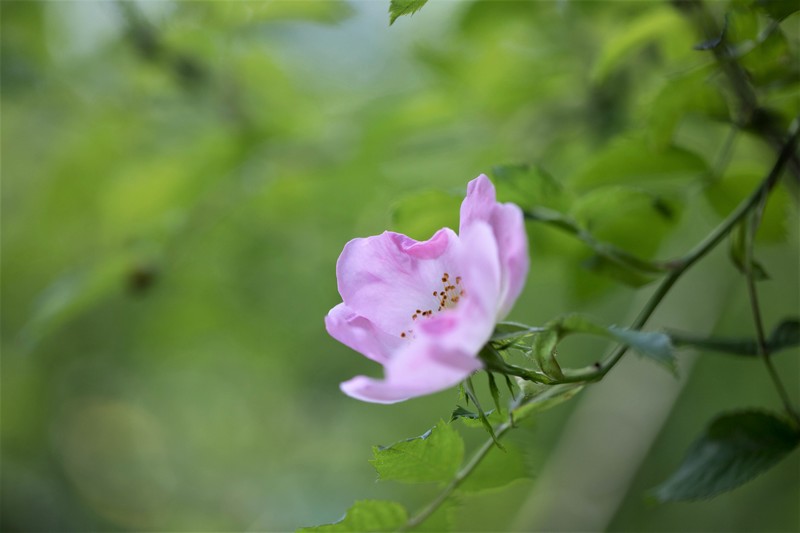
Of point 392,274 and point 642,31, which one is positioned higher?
Result: point 642,31

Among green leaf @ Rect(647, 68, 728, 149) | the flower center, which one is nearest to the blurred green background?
green leaf @ Rect(647, 68, 728, 149)

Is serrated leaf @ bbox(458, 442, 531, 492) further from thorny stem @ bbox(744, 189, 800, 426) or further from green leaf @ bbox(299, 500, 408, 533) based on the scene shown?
thorny stem @ bbox(744, 189, 800, 426)

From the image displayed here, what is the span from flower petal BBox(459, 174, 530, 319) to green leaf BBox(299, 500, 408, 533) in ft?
0.50

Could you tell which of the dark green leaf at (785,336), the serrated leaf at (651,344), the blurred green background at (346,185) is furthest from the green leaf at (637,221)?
the serrated leaf at (651,344)

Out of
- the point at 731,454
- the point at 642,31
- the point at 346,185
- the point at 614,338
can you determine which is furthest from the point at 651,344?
the point at 346,185

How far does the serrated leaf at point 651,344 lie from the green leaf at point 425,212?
0.67 ft

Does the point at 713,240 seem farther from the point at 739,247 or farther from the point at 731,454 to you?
the point at 731,454

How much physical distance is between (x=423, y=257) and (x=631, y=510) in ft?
5.53

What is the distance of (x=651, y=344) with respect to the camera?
324 mm

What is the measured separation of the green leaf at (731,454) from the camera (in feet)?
1.61

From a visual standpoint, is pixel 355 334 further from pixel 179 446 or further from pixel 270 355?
pixel 179 446

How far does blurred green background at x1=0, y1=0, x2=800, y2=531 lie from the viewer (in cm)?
65

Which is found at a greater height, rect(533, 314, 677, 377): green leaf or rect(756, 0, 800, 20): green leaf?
rect(756, 0, 800, 20): green leaf

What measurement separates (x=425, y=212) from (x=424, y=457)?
201 millimetres
